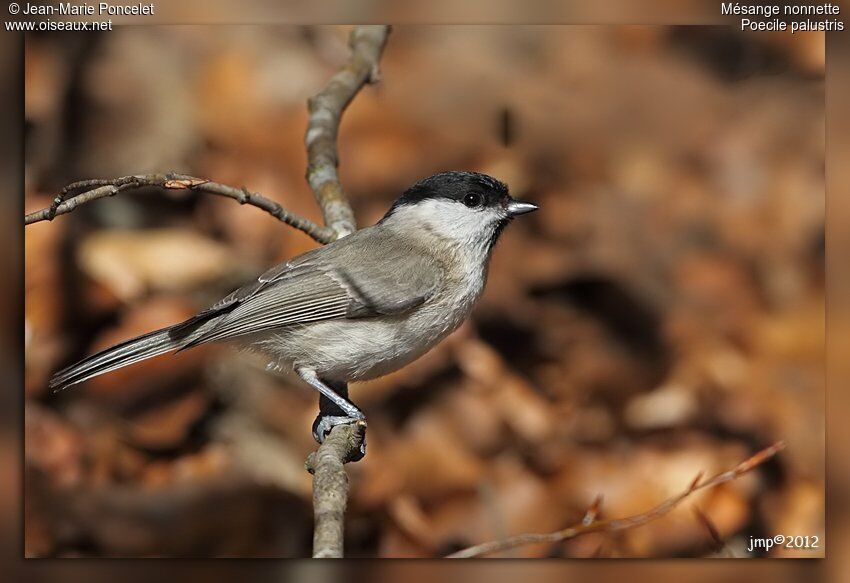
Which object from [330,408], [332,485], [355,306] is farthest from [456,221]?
[332,485]

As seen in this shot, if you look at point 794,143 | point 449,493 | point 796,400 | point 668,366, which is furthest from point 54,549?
point 794,143

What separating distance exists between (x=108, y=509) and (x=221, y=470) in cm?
23

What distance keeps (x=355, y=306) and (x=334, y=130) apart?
14.2 inches

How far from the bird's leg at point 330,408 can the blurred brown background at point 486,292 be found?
1.66 feet

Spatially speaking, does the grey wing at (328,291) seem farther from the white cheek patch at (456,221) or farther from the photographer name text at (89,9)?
the photographer name text at (89,9)

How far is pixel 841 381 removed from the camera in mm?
1446

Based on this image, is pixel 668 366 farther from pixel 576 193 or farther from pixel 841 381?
pixel 841 381

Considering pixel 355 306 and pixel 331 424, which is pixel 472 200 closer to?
pixel 355 306

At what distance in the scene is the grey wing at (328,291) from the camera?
Result: 1.29 meters

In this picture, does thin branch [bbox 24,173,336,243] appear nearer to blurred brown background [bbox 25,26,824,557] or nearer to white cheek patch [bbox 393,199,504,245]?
white cheek patch [bbox 393,199,504,245]

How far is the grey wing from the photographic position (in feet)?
4.25

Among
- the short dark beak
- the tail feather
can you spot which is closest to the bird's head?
the short dark beak

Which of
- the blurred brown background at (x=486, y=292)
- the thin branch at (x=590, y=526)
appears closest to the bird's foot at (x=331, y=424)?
the thin branch at (x=590, y=526)

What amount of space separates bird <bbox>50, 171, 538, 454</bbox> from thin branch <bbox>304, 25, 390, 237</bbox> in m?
0.06
